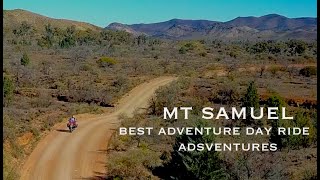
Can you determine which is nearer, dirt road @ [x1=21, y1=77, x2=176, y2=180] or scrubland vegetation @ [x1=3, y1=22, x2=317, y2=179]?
scrubland vegetation @ [x1=3, y1=22, x2=317, y2=179]

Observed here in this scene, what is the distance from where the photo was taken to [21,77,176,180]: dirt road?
17250mm

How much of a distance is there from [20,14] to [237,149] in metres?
128

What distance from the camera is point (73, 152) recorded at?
19406mm

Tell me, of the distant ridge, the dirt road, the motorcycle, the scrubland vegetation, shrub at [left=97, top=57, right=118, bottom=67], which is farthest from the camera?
the distant ridge

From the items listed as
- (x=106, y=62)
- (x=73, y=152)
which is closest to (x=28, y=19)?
(x=106, y=62)

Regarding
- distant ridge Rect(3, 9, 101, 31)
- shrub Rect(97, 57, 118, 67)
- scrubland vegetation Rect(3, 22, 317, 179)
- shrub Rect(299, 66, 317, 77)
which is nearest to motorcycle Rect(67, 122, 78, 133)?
scrubland vegetation Rect(3, 22, 317, 179)

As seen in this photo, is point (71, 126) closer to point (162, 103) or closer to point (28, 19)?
point (162, 103)

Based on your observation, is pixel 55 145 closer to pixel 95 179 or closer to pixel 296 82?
pixel 95 179

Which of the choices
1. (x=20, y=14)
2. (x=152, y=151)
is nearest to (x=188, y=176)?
(x=152, y=151)

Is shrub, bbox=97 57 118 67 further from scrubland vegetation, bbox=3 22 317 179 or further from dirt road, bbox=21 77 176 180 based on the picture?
dirt road, bbox=21 77 176 180

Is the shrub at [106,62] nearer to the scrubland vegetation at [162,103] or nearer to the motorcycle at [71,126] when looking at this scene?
the scrubland vegetation at [162,103]

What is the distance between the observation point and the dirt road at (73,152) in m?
17.2

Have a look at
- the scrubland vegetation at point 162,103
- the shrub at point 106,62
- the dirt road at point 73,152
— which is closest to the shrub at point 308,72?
the scrubland vegetation at point 162,103

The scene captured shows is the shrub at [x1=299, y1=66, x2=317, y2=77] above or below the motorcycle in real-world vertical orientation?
below
